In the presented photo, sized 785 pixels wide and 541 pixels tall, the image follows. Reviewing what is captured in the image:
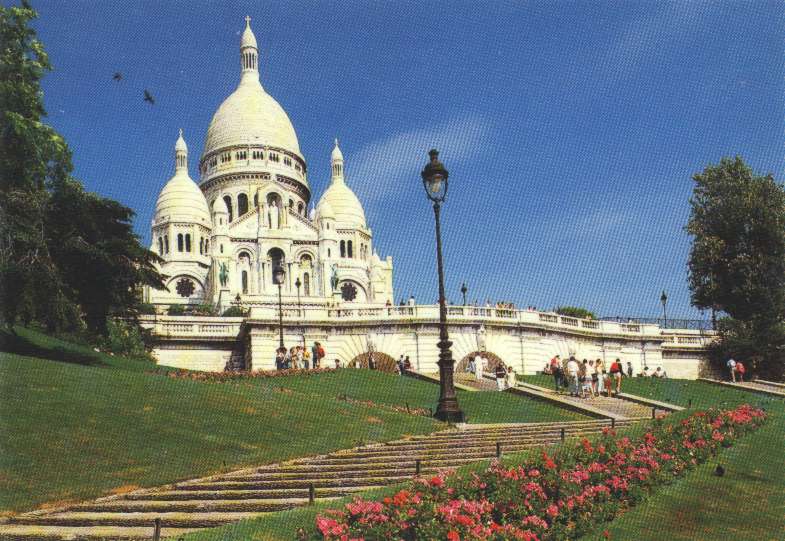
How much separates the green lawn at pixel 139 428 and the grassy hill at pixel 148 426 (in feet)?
0.07

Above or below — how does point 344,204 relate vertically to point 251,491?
above

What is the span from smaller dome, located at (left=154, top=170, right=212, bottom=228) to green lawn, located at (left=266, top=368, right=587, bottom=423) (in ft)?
225

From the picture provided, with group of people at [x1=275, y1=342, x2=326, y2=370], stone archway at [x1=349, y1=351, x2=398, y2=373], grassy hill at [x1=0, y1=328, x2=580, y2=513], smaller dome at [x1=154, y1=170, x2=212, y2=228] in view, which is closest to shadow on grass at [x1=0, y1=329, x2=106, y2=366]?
grassy hill at [x1=0, y1=328, x2=580, y2=513]

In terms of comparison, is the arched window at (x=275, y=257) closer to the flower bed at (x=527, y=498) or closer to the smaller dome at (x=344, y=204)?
the smaller dome at (x=344, y=204)

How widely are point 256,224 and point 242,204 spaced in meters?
12.2

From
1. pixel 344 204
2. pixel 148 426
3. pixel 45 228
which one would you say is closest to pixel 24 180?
pixel 45 228

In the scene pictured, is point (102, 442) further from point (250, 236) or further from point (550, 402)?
point (250, 236)

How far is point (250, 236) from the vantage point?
91938mm

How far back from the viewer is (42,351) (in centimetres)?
2772

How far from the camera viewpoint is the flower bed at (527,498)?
8.30 m

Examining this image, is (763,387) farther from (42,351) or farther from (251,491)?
(251,491)

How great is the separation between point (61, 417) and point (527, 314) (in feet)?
94.9

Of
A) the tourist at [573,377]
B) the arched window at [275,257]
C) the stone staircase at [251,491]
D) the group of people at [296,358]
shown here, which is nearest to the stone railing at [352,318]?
the group of people at [296,358]

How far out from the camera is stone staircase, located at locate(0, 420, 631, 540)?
10062 millimetres
